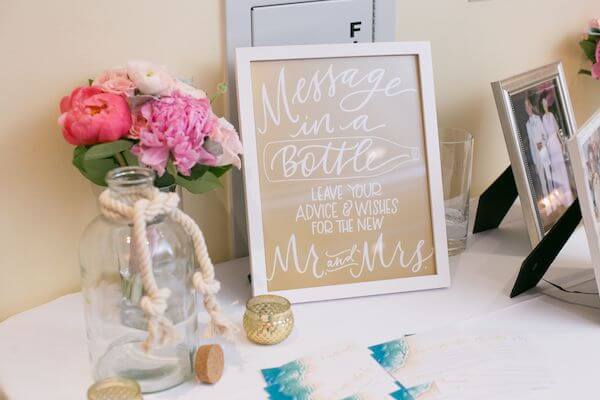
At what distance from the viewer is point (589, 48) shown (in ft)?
5.06

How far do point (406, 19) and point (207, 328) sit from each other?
0.66 meters

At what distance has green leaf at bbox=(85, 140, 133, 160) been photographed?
2.91 ft

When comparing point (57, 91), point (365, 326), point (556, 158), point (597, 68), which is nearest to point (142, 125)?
point (57, 91)

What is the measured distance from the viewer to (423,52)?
1123 millimetres

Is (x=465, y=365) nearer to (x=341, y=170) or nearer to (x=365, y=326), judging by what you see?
(x=365, y=326)

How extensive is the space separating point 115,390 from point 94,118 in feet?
1.06

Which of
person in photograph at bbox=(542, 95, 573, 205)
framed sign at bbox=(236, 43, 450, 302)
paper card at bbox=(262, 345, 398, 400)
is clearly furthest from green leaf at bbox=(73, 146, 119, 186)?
person in photograph at bbox=(542, 95, 573, 205)

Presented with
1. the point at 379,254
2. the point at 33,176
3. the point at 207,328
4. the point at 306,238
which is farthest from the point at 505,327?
the point at 33,176

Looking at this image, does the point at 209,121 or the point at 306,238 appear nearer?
the point at 209,121

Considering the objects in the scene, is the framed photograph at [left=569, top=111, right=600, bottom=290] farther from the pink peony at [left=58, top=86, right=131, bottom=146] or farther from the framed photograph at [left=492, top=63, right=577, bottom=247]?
the pink peony at [left=58, top=86, right=131, bottom=146]

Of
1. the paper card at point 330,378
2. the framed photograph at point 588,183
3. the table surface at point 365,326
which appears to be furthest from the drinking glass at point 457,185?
the paper card at point 330,378

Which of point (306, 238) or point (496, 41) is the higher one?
point (496, 41)

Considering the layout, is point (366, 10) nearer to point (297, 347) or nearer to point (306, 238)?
point (306, 238)

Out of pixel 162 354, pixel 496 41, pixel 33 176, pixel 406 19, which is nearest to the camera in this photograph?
pixel 162 354
